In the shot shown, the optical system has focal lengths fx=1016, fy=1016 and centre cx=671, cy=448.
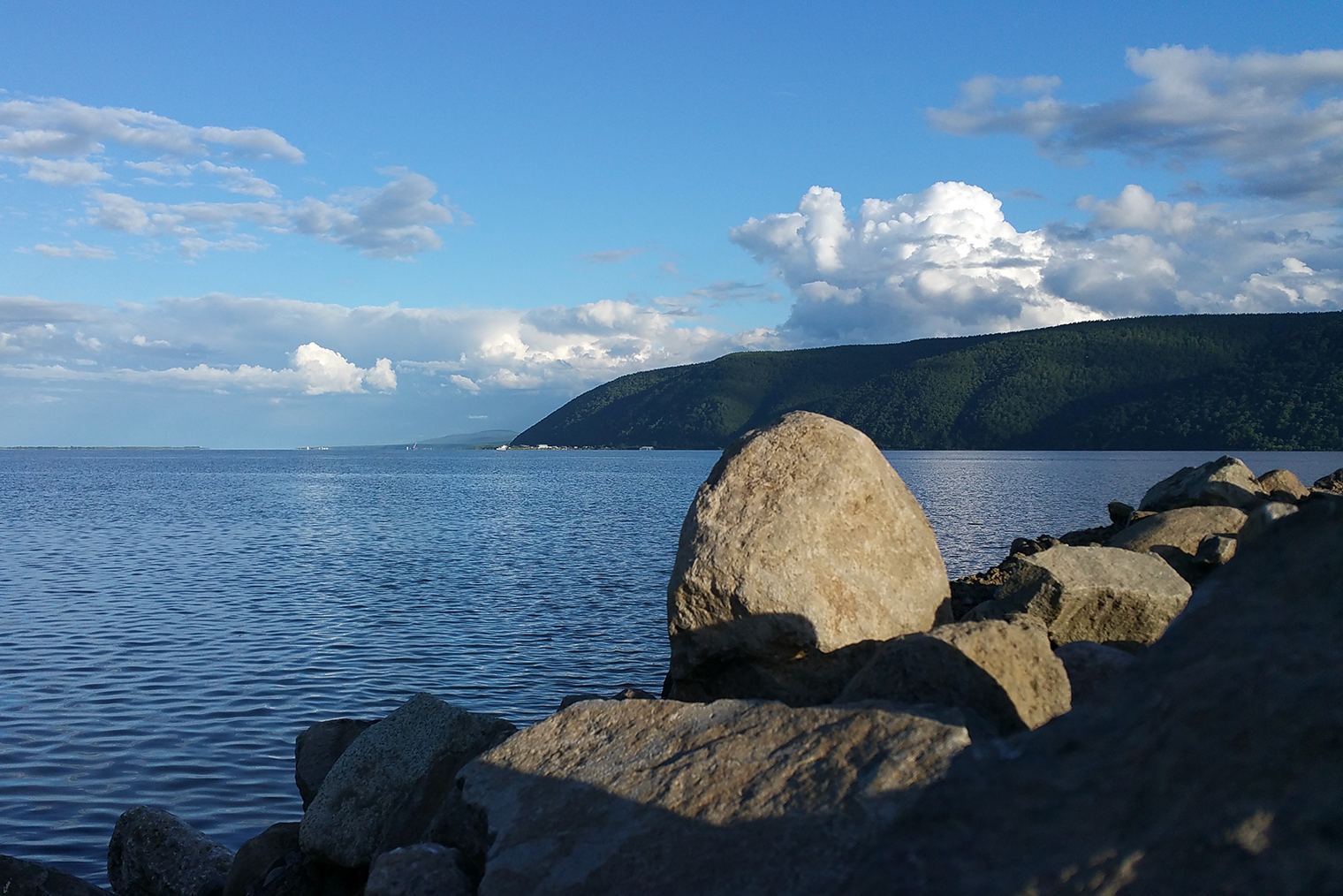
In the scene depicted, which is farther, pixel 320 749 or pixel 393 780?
pixel 320 749

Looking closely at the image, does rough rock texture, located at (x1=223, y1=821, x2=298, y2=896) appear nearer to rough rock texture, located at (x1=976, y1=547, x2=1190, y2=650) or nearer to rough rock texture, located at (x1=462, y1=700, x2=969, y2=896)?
rough rock texture, located at (x1=462, y1=700, x2=969, y2=896)

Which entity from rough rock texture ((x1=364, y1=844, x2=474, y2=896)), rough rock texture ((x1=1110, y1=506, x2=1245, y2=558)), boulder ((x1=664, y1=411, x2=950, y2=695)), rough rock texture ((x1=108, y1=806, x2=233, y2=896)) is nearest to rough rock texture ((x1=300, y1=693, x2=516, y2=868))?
rough rock texture ((x1=364, y1=844, x2=474, y2=896))

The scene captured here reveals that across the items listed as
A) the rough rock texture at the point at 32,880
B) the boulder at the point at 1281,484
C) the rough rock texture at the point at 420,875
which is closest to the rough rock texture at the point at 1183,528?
the boulder at the point at 1281,484

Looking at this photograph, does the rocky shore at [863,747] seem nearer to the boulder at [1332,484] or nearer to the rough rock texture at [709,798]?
the rough rock texture at [709,798]

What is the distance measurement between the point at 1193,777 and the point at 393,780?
723cm

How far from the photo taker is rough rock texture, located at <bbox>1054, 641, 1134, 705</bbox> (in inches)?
307

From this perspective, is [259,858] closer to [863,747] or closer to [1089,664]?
[863,747]

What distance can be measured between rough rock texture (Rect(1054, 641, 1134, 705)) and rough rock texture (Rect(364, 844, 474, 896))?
4.61m

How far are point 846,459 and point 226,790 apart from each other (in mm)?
9052

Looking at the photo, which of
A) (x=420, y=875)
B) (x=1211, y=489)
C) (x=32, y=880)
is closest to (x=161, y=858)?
(x=32, y=880)

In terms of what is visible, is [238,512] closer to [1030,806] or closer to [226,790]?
[226,790]

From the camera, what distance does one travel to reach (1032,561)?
11.4m

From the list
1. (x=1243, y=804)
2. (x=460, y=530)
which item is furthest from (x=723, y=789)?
(x=460, y=530)

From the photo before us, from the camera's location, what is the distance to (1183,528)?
16.9 meters
